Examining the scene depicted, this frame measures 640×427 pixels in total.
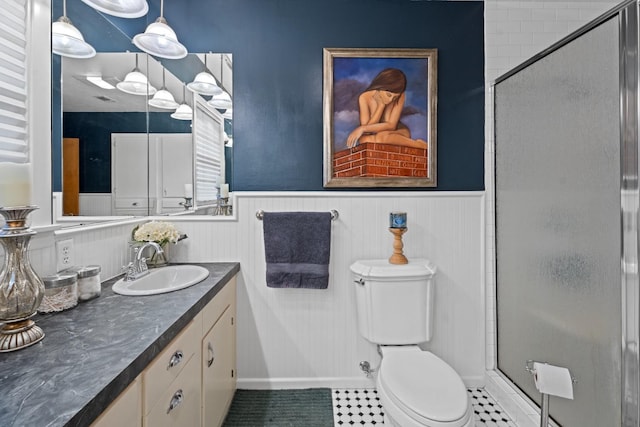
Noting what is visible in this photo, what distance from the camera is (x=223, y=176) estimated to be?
6.62 ft

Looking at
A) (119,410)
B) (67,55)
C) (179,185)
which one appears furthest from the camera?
(179,185)

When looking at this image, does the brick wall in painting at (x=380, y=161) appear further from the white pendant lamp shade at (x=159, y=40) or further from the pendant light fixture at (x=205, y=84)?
the white pendant lamp shade at (x=159, y=40)

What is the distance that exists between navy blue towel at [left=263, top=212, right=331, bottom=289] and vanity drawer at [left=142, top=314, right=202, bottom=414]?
2.21 feet

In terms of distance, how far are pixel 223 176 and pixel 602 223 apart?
188 cm

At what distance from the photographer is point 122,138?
1.66 m

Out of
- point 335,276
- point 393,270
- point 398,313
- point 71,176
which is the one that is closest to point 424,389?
point 398,313

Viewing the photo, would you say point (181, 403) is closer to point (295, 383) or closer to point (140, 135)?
point (295, 383)

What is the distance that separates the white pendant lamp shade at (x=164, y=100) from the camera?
6.22ft

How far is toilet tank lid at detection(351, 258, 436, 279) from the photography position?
1.77 meters

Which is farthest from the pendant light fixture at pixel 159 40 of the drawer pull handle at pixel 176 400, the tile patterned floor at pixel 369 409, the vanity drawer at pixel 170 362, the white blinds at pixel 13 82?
the tile patterned floor at pixel 369 409

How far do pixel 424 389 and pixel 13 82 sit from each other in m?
Answer: 1.86

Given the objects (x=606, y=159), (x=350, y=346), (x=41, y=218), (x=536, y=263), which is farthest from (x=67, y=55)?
(x=536, y=263)

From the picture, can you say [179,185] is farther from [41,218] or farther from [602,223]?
[602,223]

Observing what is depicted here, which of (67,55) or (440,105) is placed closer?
(67,55)
